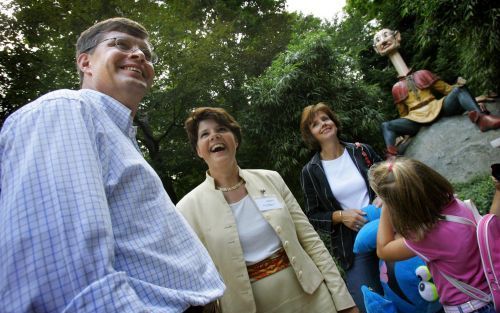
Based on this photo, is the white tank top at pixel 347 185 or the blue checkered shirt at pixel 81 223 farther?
the white tank top at pixel 347 185

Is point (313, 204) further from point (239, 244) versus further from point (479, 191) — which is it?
point (479, 191)

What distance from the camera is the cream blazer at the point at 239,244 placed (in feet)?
5.91

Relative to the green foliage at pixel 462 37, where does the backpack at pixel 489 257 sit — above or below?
below

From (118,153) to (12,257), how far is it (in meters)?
0.36

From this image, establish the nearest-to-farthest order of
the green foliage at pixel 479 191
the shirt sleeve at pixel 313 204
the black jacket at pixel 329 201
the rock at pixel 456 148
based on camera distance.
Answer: the black jacket at pixel 329 201 < the shirt sleeve at pixel 313 204 < the green foliage at pixel 479 191 < the rock at pixel 456 148

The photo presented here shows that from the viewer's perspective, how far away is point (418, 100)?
6902 millimetres

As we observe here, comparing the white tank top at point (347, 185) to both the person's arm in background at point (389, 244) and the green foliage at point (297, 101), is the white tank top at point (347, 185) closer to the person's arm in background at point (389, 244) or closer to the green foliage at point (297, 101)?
the person's arm in background at point (389, 244)

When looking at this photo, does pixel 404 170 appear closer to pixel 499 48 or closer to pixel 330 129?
pixel 330 129

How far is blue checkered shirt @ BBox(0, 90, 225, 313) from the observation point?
678mm

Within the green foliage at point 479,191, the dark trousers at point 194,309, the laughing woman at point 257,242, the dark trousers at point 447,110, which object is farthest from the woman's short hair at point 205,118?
the dark trousers at point 447,110

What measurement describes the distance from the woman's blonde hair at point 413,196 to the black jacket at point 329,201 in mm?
899

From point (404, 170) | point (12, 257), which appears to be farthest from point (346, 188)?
point (12, 257)

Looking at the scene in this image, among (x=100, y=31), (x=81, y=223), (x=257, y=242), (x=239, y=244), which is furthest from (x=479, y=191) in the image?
(x=81, y=223)

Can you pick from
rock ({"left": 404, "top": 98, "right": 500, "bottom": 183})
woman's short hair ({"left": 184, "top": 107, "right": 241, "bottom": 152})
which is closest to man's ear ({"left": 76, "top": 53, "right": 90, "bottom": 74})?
woman's short hair ({"left": 184, "top": 107, "right": 241, "bottom": 152})
